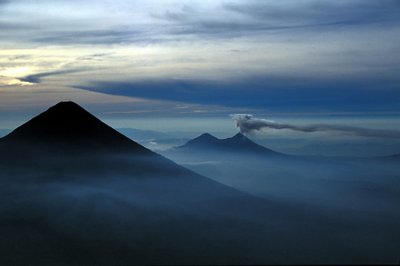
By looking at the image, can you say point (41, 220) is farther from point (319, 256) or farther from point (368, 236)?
Answer: point (368, 236)

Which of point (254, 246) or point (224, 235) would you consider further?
point (224, 235)

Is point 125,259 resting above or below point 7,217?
below

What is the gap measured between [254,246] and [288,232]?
2864cm

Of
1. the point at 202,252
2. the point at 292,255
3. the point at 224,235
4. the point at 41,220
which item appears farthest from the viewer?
the point at 41,220

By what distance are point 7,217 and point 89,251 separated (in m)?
44.8

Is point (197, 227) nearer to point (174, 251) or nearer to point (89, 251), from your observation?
point (174, 251)

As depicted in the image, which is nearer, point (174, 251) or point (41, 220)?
point (174, 251)

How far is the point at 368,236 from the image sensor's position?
19888 centimetres

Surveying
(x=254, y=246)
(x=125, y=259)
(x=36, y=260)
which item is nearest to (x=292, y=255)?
(x=254, y=246)

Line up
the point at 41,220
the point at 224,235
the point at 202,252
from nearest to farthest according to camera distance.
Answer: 1. the point at 202,252
2. the point at 224,235
3. the point at 41,220

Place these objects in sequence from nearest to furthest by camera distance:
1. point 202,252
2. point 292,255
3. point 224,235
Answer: point 292,255 → point 202,252 → point 224,235

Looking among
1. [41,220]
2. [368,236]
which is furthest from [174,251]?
[368,236]

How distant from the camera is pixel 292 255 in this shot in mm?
150625

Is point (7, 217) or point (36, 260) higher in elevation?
point (7, 217)
